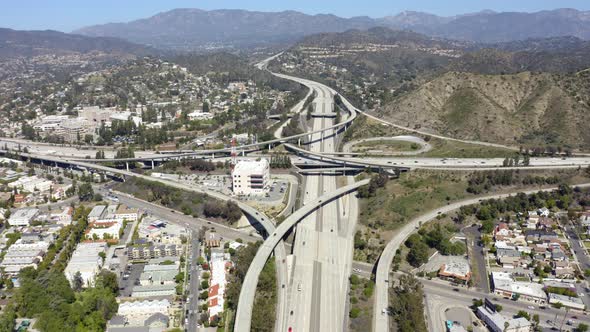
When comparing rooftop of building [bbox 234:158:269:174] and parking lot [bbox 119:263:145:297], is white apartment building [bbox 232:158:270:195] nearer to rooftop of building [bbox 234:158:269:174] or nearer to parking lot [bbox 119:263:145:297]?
rooftop of building [bbox 234:158:269:174]

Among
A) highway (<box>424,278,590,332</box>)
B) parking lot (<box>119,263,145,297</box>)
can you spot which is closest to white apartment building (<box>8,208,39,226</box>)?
parking lot (<box>119,263,145,297</box>)

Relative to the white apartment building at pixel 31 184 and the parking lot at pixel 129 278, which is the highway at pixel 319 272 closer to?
the parking lot at pixel 129 278

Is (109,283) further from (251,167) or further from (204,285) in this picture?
(251,167)

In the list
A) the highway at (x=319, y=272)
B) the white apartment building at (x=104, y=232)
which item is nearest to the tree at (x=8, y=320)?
the white apartment building at (x=104, y=232)

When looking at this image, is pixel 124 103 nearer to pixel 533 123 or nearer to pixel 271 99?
pixel 271 99

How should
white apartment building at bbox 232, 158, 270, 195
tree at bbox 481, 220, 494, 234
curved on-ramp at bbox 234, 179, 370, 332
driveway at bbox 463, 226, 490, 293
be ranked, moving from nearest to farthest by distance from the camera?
curved on-ramp at bbox 234, 179, 370, 332
driveway at bbox 463, 226, 490, 293
tree at bbox 481, 220, 494, 234
white apartment building at bbox 232, 158, 270, 195
